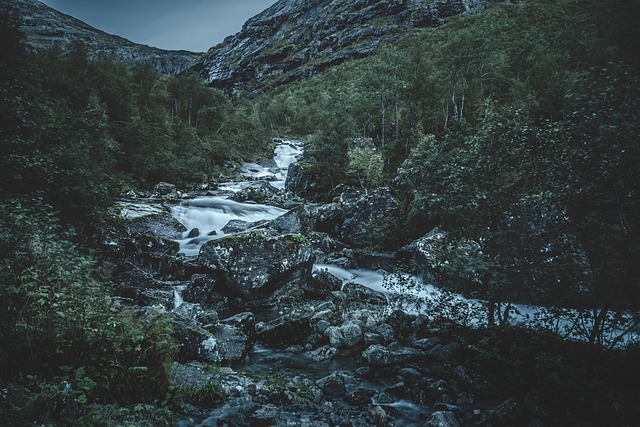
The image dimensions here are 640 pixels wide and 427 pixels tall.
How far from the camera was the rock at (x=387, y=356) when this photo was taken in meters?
10.2

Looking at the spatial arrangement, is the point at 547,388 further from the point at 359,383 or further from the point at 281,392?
the point at 281,392

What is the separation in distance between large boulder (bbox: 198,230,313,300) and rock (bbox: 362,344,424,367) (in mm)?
7525

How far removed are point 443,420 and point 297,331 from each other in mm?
6714

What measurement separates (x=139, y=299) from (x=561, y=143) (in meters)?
17.8

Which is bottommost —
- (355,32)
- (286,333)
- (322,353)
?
(322,353)

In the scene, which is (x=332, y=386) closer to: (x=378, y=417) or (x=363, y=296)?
(x=378, y=417)

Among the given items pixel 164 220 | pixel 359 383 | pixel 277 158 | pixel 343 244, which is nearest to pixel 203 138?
pixel 277 158

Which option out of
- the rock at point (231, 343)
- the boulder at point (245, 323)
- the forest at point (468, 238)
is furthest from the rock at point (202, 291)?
the rock at point (231, 343)

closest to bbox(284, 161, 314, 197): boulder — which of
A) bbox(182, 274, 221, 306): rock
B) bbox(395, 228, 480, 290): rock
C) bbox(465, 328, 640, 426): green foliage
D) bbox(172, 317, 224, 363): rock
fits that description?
bbox(395, 228, 480, 290): rock

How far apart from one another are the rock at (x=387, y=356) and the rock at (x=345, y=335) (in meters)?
1.13

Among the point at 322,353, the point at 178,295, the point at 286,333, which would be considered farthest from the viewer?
the point at 178,295

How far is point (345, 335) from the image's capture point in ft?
39.4

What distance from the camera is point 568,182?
8.25m

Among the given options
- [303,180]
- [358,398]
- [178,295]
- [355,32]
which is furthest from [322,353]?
[355,32]
